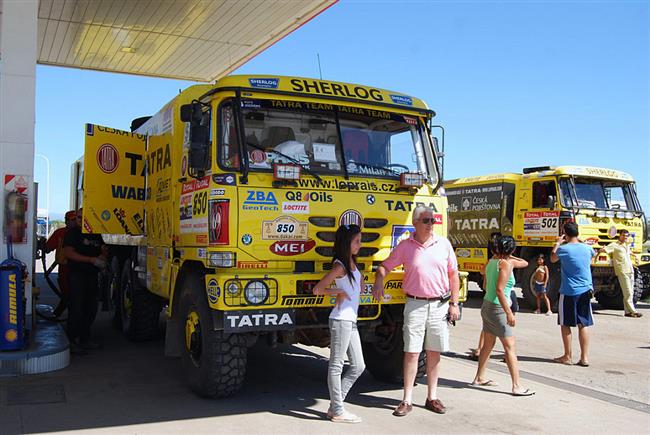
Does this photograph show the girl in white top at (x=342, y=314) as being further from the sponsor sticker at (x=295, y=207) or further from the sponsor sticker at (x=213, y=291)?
the sponsor sticker at (x=213, y=291)

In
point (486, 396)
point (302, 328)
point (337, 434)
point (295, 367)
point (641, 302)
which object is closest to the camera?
point (337, 434)

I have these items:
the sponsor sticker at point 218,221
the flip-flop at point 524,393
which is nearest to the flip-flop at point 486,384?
the flip-flop at point 524,393

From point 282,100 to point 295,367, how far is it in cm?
337

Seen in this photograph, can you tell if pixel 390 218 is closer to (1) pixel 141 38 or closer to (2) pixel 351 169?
(2) pixel 351 169

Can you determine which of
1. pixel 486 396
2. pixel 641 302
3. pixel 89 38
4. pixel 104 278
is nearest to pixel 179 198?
pixel 486 396

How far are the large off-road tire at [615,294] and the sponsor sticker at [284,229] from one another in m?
11.1

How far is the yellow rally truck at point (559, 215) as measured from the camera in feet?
46.4

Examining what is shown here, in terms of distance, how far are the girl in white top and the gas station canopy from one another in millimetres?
5946

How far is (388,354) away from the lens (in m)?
6.95

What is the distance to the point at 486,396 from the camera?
21.7ft

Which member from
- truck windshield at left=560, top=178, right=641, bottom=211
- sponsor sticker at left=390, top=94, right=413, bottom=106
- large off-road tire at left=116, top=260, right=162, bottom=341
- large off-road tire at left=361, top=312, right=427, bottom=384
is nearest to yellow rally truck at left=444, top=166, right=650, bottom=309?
truck windshield at left=560, top=178, right=641, bottom=211

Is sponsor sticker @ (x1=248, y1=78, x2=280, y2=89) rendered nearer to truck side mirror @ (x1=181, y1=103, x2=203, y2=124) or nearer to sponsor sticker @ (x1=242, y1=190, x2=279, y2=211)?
truck side mirror @ (x1=181, y1=103, x2=203, y2=124)

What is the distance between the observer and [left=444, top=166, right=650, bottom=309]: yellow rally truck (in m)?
14.1

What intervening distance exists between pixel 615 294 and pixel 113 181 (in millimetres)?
11791
